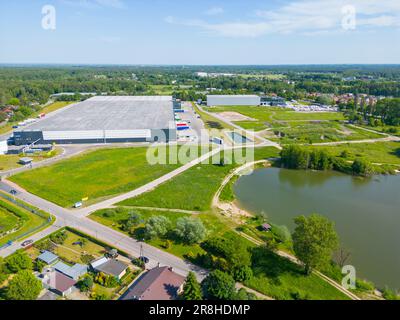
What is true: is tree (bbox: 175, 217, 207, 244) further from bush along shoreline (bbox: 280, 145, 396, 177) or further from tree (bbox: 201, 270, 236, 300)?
bush along shoreline (bbox: 280, 145, 396, 177)

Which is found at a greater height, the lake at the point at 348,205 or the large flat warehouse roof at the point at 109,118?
the large flat warehouse roof at the point at 109,118

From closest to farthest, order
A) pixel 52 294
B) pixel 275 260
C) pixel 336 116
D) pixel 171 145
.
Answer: pixel 52 294
pixel 275 260
pixel 171 145
pixel 336 116

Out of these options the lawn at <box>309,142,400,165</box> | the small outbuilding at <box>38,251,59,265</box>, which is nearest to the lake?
the lawn at <box>309,142,400,165</box>

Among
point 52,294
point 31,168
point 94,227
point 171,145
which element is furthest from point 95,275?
point 171,145

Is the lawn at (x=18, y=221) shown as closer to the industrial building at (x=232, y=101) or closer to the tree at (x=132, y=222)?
the tree at (x=132, y=222)

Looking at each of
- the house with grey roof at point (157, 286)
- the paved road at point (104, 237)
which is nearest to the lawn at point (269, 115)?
the paved road at point (104, 237)

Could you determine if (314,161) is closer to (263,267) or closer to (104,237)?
(263,267)

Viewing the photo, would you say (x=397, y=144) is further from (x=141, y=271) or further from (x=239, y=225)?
(x=141, y=271)

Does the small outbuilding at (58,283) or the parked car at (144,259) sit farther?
the parked car at (144,259)
